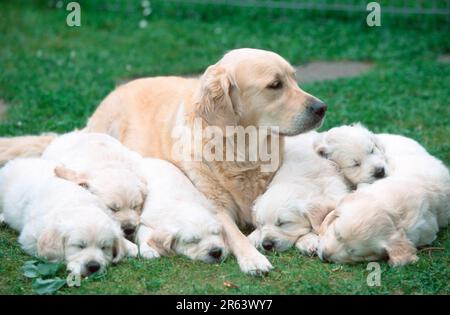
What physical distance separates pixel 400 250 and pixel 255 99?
4.59 feet

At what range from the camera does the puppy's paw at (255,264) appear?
461cm

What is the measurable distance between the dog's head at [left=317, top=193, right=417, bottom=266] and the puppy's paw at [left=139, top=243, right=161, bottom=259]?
102cm

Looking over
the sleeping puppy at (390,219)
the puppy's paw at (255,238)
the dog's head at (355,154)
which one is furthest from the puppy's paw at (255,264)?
the dog's head at (355,154)

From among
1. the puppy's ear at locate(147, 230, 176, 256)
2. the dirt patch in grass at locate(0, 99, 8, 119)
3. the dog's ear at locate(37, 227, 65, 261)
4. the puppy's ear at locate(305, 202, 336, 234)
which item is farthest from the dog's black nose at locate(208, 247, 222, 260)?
the dirt patch in grass at locate(0, 99, 8, 119)

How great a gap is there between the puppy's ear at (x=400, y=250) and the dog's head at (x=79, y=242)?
165cm

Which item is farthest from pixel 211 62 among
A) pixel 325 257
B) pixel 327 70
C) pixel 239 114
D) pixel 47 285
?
pixel 47 285

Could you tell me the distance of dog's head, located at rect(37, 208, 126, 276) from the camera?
452 centimetres

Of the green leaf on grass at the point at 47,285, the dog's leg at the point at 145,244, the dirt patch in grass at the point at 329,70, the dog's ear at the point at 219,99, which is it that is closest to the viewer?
the green leaf on grass at the point at 47,285

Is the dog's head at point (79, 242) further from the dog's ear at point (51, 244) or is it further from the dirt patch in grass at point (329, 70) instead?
the dirt patch in grass at point (329, 70)

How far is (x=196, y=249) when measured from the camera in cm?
479

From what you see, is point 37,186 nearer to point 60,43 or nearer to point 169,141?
point 169,141

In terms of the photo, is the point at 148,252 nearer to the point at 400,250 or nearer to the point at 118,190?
the point at 118,190

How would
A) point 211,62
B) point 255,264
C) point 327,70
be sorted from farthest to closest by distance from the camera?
1. point 211,62
2. point 327,70
3. point 255,264

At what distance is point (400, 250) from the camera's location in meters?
4.60
